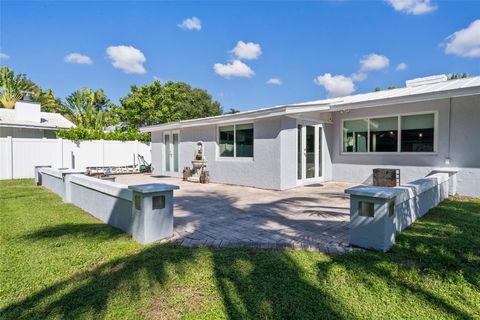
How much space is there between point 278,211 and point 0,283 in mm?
4637

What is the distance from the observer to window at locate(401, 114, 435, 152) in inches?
331

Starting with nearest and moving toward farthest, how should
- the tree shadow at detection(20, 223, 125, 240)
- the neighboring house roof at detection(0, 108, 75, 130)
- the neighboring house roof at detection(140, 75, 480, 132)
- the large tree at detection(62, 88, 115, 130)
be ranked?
1. the tree shadow at detection(20, 223, 125, 240)
2. the neighboring house roof at detection(140, 75, 480, 132)
3. the neighboring house roof at detection(0, 108, 75, 130)
4. the large tree at detection(62, 88, 115, 130)

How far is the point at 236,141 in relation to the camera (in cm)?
1034

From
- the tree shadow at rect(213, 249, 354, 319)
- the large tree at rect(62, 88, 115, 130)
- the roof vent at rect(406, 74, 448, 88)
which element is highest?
the large tree at rect(62, 88, 115, 130)

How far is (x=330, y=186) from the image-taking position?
9.45 m

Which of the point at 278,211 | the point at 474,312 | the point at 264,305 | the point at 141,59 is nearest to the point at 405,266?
the point at 474,312

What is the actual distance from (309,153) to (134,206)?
723cm

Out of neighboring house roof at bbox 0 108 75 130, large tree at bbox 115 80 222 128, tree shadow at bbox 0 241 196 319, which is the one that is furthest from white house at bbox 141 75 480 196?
large tree at bbox 115 80 222 128

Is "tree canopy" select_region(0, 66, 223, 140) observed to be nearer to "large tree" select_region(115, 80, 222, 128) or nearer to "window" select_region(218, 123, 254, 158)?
"large tree" select_region(115, 80, 222, 128)

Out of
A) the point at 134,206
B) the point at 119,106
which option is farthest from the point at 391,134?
the point at 119,106

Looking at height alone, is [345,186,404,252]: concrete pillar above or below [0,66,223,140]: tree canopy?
below

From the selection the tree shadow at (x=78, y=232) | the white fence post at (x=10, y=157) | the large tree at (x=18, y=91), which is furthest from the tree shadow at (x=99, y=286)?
the large tree at (x=18, y=91)

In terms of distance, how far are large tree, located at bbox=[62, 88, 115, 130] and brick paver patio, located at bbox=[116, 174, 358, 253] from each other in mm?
21999

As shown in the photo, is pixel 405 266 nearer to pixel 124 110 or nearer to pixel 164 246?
pixel 164 246
